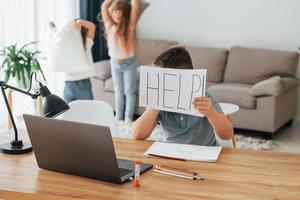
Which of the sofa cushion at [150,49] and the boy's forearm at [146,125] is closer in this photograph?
the boy's forearm at [146,125]

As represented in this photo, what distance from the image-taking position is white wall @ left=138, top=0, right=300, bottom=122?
19.5ft

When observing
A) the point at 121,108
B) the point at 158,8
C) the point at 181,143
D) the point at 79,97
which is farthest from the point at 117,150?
the point at 158,8

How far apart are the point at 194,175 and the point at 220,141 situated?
0.67 m

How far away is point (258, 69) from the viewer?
5.74m

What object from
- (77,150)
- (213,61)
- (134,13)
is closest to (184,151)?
(77,150)

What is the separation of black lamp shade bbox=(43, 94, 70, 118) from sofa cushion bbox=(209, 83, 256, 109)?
3298mm

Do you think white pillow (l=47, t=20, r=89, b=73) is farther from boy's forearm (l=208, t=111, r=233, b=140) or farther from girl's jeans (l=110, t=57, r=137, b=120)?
boy's forearm (l=208, t=111, r=233, b=140)

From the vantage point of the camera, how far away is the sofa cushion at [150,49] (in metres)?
6.27

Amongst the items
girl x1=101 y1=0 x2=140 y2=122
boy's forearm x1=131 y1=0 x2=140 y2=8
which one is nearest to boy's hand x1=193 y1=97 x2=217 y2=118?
girl x1=101 y1=0 x2=140 y2=122

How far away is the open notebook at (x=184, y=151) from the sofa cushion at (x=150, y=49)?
382 centimetres

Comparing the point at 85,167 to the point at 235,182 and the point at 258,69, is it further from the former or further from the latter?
the point at 258,69

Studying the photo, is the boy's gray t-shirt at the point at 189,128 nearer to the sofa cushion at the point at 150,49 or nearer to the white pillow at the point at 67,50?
the white pillow at the point at 67,50

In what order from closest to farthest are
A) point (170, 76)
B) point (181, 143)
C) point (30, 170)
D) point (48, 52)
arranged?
point (30, 170) < point (170, 76) < point (181, 143) < point (48, 52)

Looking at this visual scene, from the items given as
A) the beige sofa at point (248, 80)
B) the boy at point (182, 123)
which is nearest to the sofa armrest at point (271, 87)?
the beige sofa at point (248, 80)
